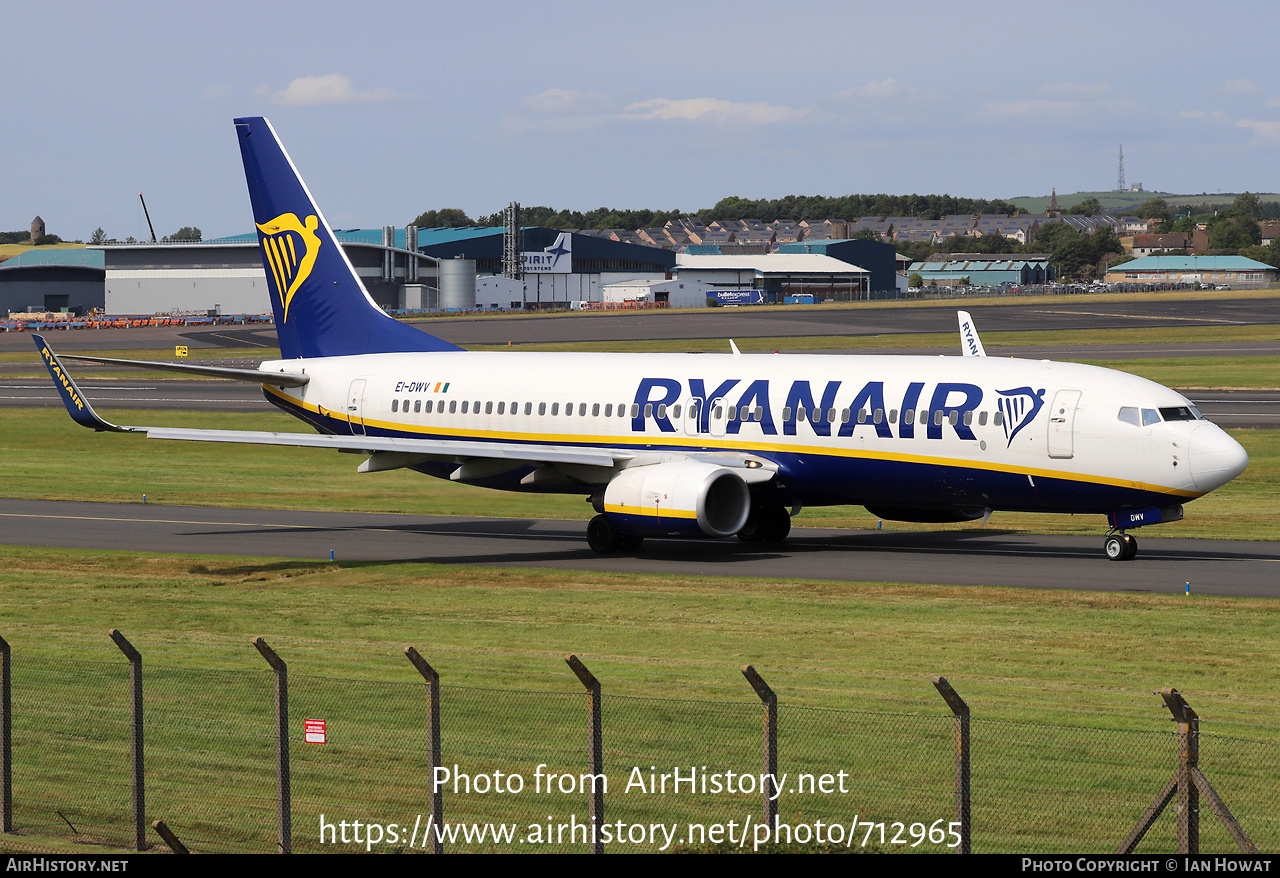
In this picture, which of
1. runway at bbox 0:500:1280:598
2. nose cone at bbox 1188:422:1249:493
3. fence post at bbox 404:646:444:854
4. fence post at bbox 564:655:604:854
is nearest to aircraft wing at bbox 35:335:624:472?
runway at bbox 0:500:1280:598

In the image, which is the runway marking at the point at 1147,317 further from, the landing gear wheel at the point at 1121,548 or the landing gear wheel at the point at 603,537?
the landing gear wheel at the point at 603,537

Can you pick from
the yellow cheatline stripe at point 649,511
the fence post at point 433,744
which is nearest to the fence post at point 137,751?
the fence post at point 433,744

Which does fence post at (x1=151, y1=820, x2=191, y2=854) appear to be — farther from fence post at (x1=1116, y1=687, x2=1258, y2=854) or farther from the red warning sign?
fence post at (x1=1116, y1=687, x2=1258, y2=854)

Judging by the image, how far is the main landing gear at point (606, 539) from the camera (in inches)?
1444

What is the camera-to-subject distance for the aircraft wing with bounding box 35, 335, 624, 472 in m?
35.8

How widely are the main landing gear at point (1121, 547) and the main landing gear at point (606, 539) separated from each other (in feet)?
35.4

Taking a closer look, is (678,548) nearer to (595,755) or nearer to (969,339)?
(969,339)

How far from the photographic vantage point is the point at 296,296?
45.5 m

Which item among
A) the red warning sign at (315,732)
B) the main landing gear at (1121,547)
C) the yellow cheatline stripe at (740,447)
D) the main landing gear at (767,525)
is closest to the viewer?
the red warning sign at (315,732)

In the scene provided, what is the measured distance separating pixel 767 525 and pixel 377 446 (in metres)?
9.72

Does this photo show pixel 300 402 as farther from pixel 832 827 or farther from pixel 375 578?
pixel 832 827

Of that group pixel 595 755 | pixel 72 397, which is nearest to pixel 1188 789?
pixel 595 755

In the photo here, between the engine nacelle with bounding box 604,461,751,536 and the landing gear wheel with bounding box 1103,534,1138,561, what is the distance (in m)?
8.05

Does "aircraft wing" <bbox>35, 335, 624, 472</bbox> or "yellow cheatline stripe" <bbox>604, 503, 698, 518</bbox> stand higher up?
"aircraft wing" <bbox>35, 335, 624, 472</bbox>
